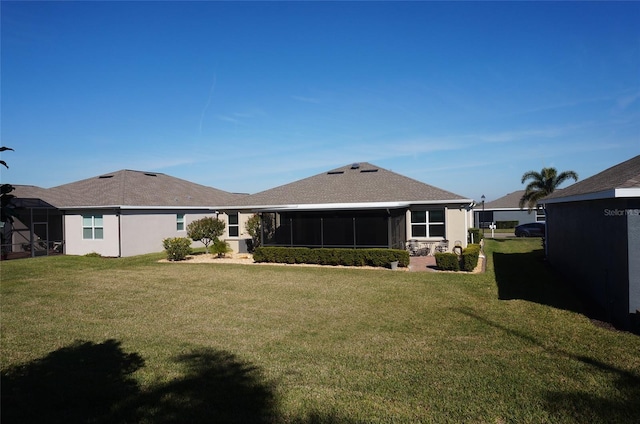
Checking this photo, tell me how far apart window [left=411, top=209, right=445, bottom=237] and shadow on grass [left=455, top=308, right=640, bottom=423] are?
1520cm

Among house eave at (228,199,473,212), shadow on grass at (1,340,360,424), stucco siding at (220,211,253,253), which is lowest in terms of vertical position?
shadow on grass at (1,340,360,424)

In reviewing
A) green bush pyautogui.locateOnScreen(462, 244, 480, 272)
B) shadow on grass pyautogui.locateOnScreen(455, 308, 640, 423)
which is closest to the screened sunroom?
green bush pyautogui.locateOnScreen(462, 244, 480, 272)

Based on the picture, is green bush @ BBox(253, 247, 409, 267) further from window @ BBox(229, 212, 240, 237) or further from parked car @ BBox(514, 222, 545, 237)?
parked car @ BBox(514, 222, 545, 237)

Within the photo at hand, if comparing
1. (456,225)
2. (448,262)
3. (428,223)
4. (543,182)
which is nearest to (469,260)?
(448,262)

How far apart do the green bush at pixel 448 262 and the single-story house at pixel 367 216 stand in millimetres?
3128

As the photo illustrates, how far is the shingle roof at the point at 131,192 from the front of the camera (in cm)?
2423

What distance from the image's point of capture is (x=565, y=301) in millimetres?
10766

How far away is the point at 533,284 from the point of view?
13.4 metres

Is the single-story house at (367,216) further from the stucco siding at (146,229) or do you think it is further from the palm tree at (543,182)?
Answer: the palm tree at (543,182)

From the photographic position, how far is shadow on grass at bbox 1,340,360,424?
4695 mm

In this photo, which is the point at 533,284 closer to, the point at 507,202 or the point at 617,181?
the point at 617,181

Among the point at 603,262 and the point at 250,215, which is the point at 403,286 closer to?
the point at 603,262

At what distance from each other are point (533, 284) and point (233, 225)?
1624cm

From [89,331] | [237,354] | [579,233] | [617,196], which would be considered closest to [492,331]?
[617,196]
